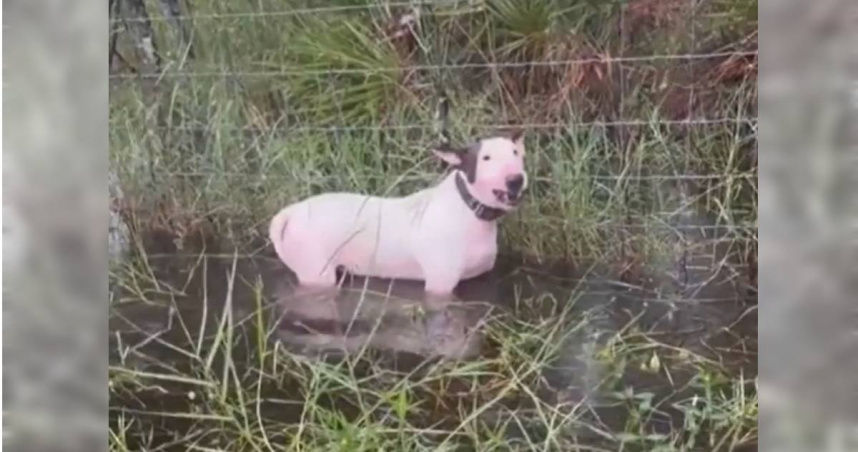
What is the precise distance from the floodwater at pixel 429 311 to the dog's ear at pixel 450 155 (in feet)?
0.46

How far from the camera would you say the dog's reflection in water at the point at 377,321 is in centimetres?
119

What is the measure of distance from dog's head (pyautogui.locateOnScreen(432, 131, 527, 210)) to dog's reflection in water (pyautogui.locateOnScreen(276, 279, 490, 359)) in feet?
0.45

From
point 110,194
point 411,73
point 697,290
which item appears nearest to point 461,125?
point 411,73

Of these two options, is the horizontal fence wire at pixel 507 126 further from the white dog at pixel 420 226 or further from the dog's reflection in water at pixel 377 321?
the dog's reflection in water at pixel 377 321

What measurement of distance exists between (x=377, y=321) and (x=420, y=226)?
133 mm

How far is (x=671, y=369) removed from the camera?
1146 mm

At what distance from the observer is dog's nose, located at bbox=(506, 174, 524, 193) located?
1.18m

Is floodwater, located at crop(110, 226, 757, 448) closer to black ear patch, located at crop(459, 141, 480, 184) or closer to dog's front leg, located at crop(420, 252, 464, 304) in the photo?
dog's front leg, located at crop(420, 252, 464, 304)

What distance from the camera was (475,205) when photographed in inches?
46.8

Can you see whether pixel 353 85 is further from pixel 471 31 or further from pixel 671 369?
pixel 671 369

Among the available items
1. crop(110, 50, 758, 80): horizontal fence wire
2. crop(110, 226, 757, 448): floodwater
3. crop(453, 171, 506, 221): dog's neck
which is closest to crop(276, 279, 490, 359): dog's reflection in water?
crop(110, 226, 757, 448): floodwater

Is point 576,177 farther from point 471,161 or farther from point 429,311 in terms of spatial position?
point 429,311

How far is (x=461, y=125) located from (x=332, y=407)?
394mm

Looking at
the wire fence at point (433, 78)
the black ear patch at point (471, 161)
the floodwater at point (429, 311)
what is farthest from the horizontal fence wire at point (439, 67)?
the floodwater at point (429, 311)
